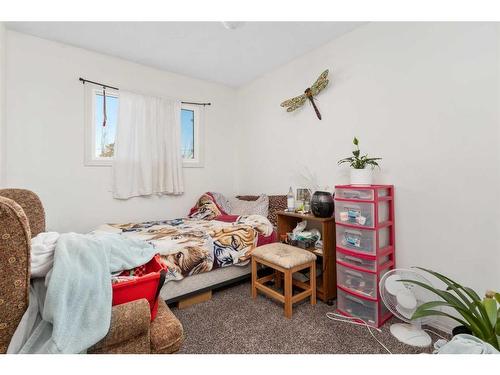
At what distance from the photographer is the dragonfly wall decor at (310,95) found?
7.93ft

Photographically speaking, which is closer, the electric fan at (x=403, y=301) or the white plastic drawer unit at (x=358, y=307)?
the electric fan at (x=403, y=301)

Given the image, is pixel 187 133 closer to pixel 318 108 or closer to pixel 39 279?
pixel 318 108

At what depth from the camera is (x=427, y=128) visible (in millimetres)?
1756

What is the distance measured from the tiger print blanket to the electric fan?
1195mm

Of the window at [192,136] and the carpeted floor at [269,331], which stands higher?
the window at [192,136]

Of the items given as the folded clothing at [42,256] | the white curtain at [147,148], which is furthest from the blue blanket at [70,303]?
the white curtain at [147,148]

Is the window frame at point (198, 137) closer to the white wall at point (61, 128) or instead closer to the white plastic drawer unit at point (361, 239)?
the white wall at point (61, 128)

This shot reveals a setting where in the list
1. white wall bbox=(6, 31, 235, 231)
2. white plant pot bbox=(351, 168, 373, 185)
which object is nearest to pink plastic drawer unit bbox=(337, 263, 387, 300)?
white plant pot bbox=(351, 168, 373, 185)

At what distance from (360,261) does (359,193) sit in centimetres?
53

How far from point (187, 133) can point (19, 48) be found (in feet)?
6.13

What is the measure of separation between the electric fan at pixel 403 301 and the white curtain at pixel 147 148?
2607 mm

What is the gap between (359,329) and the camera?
1.66 m

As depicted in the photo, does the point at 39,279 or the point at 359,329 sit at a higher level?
the point at 39,279
